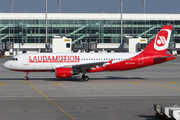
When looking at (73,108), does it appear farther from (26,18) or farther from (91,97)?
(26,18)

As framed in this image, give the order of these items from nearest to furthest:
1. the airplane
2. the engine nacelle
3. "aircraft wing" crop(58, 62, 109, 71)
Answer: the engine nacelle
"aircraft wing" crop(58, 62, 109, 71)
the airplane

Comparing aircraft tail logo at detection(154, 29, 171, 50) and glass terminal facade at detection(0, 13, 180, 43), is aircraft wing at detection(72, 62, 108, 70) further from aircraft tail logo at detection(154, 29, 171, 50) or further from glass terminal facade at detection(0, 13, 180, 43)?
glass terminal facade at detection(0, 13, 180, 43)

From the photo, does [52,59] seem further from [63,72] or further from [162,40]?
[162,40]

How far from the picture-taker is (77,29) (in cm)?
10919

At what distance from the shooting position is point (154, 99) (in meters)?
22.6

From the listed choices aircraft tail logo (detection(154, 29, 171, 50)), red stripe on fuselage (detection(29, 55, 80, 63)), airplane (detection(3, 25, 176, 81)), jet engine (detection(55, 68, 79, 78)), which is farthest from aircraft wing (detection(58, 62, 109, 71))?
aircraft tail logo (detection(154, 29, 171, 50))

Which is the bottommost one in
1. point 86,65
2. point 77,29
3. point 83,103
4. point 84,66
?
point 83,103

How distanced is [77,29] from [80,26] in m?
1.63

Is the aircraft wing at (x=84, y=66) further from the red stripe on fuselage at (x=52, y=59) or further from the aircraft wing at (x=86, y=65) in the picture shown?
the red stripe on fuselage at (x=52, y=59)

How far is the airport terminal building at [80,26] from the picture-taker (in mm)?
107125

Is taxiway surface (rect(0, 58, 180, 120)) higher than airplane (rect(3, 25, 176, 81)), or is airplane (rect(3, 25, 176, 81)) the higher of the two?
airplane (rect(3, 25, 176, 81))

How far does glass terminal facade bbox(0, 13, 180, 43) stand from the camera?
353 feet

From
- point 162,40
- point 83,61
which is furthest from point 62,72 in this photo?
point 162,40

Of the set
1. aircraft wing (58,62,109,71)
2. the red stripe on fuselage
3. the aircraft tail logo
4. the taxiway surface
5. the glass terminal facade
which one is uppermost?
the glass terminal facade
